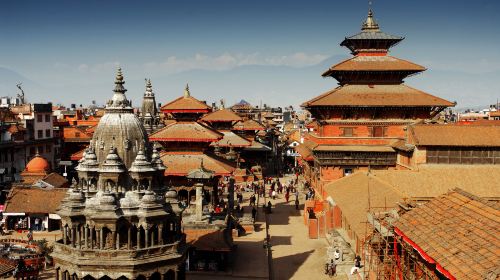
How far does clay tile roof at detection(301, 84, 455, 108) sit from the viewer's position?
3628cm

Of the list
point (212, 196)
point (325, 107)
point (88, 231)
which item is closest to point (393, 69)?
point (325, 107)

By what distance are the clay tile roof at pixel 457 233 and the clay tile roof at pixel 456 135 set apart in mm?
14804

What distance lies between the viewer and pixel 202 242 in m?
26.8

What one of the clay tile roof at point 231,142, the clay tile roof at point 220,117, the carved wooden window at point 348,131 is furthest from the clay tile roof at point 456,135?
the clay tile roof at point 220,117

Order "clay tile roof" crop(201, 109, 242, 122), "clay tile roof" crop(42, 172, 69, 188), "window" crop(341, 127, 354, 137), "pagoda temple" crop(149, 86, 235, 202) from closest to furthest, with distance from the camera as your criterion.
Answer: "pagoda temple" crop(149, 86, 235, 202), "window" crop(341, 127, 354, 137), "clay tile roof" crop(42, 172, 69, 188), "clay tile roof" crop(201, 109, 242, 122)

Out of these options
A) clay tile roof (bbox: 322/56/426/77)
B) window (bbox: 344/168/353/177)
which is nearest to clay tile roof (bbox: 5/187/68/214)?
window (bbox: 344/168/353/177)

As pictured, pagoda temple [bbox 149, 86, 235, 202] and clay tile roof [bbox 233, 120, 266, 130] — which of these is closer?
pagoda temple [bbox 149, 86, 235, 202]

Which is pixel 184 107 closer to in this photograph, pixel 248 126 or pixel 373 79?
pixel 373 79

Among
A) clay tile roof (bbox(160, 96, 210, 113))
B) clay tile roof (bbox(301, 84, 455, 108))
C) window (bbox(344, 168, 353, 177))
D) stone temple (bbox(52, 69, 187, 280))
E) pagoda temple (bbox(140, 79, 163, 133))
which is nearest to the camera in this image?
stone temple (bbox(52, 69, 187, 280))

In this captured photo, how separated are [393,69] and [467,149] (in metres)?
9.46

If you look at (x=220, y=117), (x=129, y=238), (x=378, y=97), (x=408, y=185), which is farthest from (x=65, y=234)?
(x=220, y=117)

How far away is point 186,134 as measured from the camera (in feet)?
122

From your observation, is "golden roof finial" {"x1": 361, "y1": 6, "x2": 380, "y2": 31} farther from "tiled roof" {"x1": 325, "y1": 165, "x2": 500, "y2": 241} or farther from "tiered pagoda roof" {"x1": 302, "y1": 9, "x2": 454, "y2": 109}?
"tiled roof" {"x1": 325, "y1": 165, "x2": 500, "y2": 241}

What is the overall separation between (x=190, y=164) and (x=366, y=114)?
13252mm
